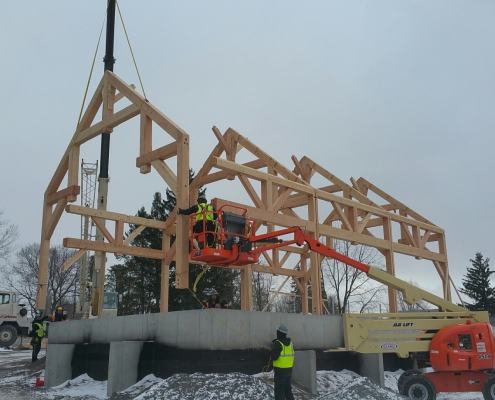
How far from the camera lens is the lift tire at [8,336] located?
2438 centimetres

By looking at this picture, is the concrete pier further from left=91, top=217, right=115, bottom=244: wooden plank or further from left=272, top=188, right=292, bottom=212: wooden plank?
left=91, top=217, right=115, bottom=244: wooden plank

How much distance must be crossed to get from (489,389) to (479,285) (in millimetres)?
31791

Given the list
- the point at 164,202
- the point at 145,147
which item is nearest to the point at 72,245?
the point at 145,147

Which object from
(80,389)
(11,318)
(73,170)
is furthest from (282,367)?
(11,318)

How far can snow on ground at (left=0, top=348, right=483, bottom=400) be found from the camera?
8.95 metres

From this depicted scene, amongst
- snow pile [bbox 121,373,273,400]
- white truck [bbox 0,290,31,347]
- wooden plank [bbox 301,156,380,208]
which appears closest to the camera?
snow pile [bbox 121,373,273,400]

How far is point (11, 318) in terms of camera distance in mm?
25078

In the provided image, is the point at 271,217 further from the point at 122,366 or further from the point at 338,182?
the point at 122,366

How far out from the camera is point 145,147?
39.9 feet

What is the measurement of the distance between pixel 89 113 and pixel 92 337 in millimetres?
5964

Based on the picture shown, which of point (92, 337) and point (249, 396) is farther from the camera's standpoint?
point (92, 337)

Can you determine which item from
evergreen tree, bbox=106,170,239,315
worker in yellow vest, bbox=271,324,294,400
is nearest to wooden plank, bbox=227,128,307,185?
worker in yellow vest, bbox=271,324,294,400

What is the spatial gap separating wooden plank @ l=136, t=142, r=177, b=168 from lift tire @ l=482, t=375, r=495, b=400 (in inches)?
301

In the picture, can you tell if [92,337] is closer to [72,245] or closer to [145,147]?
[72,245]
